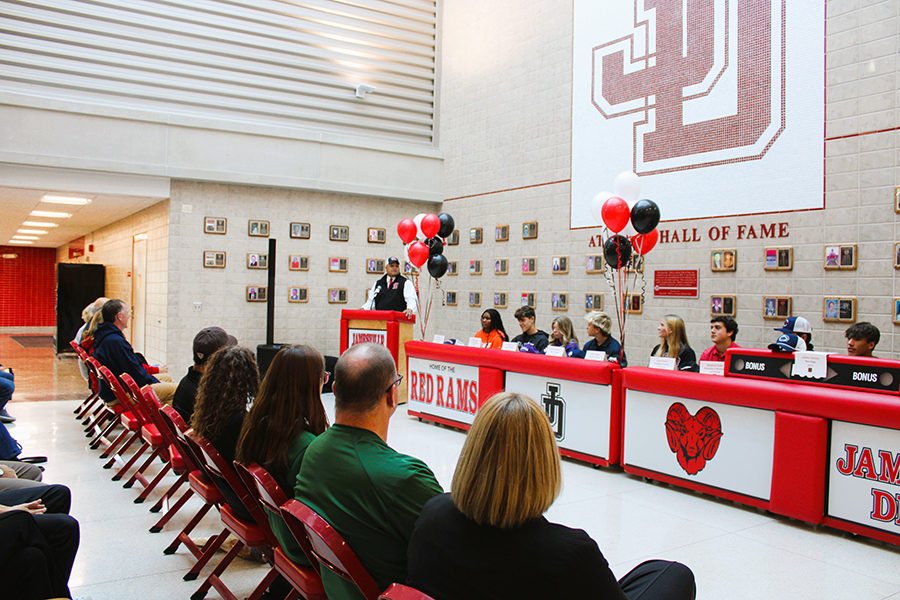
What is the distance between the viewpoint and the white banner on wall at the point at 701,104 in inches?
231

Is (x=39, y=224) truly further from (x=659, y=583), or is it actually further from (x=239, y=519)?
(x=659, y=583)

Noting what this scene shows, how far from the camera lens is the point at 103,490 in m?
4.23

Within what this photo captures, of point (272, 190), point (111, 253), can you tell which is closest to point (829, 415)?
point (272, 190)

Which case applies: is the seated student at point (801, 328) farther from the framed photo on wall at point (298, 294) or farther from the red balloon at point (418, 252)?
the framed photo on wall at point (298, 294)

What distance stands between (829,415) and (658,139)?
170 inches

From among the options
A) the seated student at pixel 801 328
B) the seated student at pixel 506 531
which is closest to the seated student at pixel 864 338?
the seated student at pixel 801 328

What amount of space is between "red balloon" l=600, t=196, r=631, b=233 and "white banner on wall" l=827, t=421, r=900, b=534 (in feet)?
8.08

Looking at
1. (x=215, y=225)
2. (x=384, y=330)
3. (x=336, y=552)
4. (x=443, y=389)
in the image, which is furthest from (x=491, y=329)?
(x=336, y=552)

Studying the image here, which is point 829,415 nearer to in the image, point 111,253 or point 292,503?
point 292,503

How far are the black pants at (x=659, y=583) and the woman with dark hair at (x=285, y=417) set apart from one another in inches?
48.1

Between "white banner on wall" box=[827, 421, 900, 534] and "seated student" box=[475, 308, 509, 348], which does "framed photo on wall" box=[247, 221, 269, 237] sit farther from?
"white banner on wall" box=[827, 421, 900, 534]

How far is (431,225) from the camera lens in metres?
7.54

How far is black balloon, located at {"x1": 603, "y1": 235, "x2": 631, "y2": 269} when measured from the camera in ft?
17.9

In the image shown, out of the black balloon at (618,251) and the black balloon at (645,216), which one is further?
the black balloon at (618,251)
